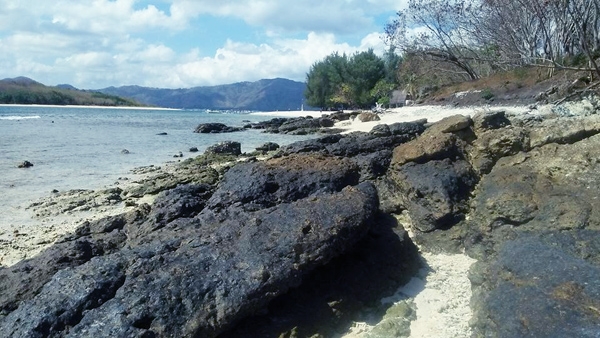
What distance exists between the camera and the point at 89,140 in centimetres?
2989

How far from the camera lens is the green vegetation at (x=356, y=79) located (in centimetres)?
7056

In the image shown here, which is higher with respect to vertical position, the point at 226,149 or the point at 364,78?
the point at 364,78

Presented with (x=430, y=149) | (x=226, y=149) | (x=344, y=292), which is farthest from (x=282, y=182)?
(x=226, y=149)

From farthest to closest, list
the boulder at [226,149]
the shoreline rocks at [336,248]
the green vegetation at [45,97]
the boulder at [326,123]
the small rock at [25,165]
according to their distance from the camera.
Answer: the green vegetation at [45,97] → the boulder at [326,123] → the boulder at [226,149] → the small rock at [25,165] → the shoreline rocks at [336,248]

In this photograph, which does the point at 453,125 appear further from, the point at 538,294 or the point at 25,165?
the point at 25,165

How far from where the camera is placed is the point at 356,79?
238 ft

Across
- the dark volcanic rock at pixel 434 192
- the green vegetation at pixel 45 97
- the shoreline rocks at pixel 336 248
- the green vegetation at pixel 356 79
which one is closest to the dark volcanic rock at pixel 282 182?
the shoreline rocks at pixel 336 248

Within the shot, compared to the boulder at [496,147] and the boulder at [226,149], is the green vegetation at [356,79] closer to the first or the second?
the boulder at [226,149]

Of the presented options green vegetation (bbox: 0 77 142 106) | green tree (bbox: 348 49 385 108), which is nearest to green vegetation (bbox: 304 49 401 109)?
green tree (bbox: 348 49 385 108)

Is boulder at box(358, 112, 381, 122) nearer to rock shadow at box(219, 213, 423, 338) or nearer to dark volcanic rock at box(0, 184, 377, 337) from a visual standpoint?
rock shadow at box(219, 213, 423, 338)

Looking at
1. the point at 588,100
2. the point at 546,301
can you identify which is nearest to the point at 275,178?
the point at 546,301

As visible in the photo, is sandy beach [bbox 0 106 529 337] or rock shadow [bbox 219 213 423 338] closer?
rock shadow [bbox 219 213 423 338]

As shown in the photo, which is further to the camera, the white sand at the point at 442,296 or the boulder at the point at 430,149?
the boulder at the point at 430,149

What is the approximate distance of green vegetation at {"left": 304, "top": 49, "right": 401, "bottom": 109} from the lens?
7056 centimetres
